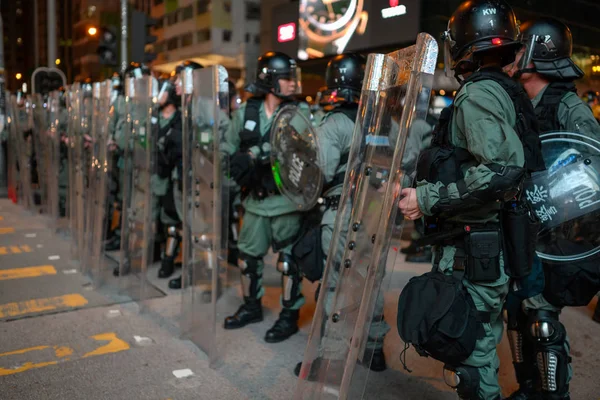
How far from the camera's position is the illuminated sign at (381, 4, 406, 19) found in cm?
607

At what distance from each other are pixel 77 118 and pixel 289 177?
335 centimetres

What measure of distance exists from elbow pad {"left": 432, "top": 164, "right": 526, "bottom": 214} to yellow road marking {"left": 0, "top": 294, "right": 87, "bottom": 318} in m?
3.65

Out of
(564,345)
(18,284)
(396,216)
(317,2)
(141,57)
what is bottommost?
(18,284)

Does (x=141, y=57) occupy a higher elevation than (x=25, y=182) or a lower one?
higher

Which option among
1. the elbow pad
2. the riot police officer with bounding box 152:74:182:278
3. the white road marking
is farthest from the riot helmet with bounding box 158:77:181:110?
the elbow pad

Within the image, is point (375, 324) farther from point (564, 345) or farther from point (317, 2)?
point (317, 2)

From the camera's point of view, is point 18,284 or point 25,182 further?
point 25,182

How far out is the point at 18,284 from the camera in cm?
554

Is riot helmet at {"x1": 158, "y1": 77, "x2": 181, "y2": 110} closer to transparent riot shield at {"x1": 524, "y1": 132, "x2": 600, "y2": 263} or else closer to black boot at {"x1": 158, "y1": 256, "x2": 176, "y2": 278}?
black boot at {"x1": 158, "y1": 256, "x2": 176, "y2": 278}

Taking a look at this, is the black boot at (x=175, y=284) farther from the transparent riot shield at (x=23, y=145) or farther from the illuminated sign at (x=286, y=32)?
the transparent riot shield at (x=23, y=145)

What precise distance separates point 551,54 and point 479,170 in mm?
1348

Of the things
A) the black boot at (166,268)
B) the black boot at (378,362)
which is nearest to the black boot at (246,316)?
the black boot at (378,362)

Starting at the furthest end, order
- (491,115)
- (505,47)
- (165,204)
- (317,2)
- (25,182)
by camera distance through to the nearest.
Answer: (25,182)
(317,2)
(165,204)
(505,47)
(491,115)

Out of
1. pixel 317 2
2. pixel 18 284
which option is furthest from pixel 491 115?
pixel 317 2
